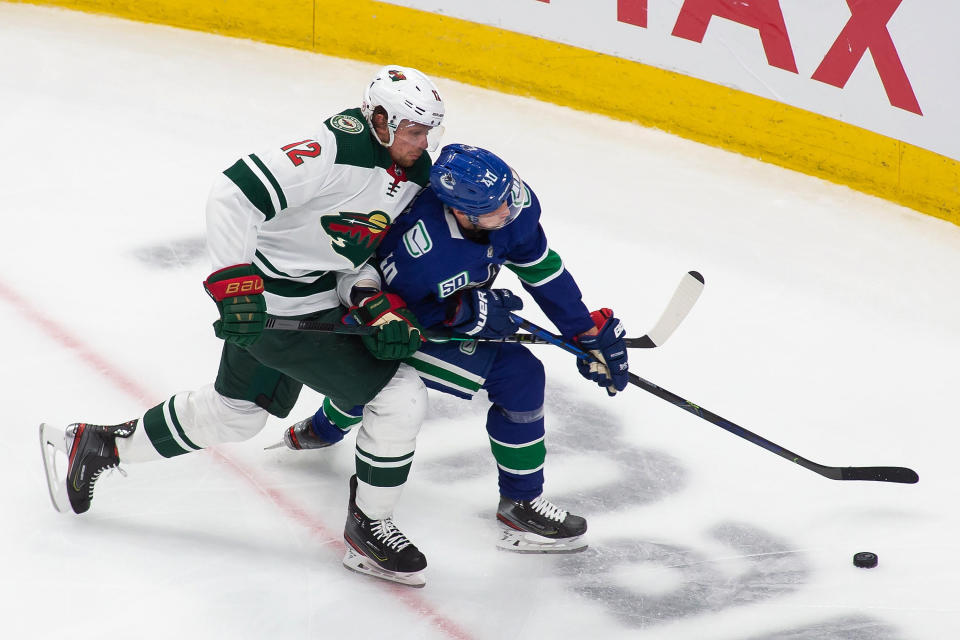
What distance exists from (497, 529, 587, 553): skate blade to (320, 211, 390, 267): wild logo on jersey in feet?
2.52

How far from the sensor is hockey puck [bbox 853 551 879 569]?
2793mm

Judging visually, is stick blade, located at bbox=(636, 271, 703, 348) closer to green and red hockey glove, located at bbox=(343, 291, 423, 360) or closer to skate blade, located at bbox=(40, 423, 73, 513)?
green and red hockey glove, located at bbox=(343, 291, 423, 360)

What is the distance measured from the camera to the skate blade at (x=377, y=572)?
2641 mm

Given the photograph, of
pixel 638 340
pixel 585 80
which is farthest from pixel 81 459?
pixel 585 80

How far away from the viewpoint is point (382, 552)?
263cm

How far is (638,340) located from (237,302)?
1.02m

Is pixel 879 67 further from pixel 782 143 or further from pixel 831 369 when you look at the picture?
pixel 831 369

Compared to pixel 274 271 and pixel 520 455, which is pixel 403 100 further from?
pixel 520 455

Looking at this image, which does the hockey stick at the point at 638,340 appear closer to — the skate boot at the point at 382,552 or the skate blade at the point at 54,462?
the skate boot at the point at 382,552

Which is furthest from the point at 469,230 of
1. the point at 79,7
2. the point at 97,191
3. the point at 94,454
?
the point at 79,7

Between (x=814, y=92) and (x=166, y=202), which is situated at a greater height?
(x=814, y=92)

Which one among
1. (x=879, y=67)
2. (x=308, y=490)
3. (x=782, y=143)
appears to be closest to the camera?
(x=308, y=490)

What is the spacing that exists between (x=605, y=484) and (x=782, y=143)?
84.0 inches

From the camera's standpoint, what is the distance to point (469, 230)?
2.60 meters
